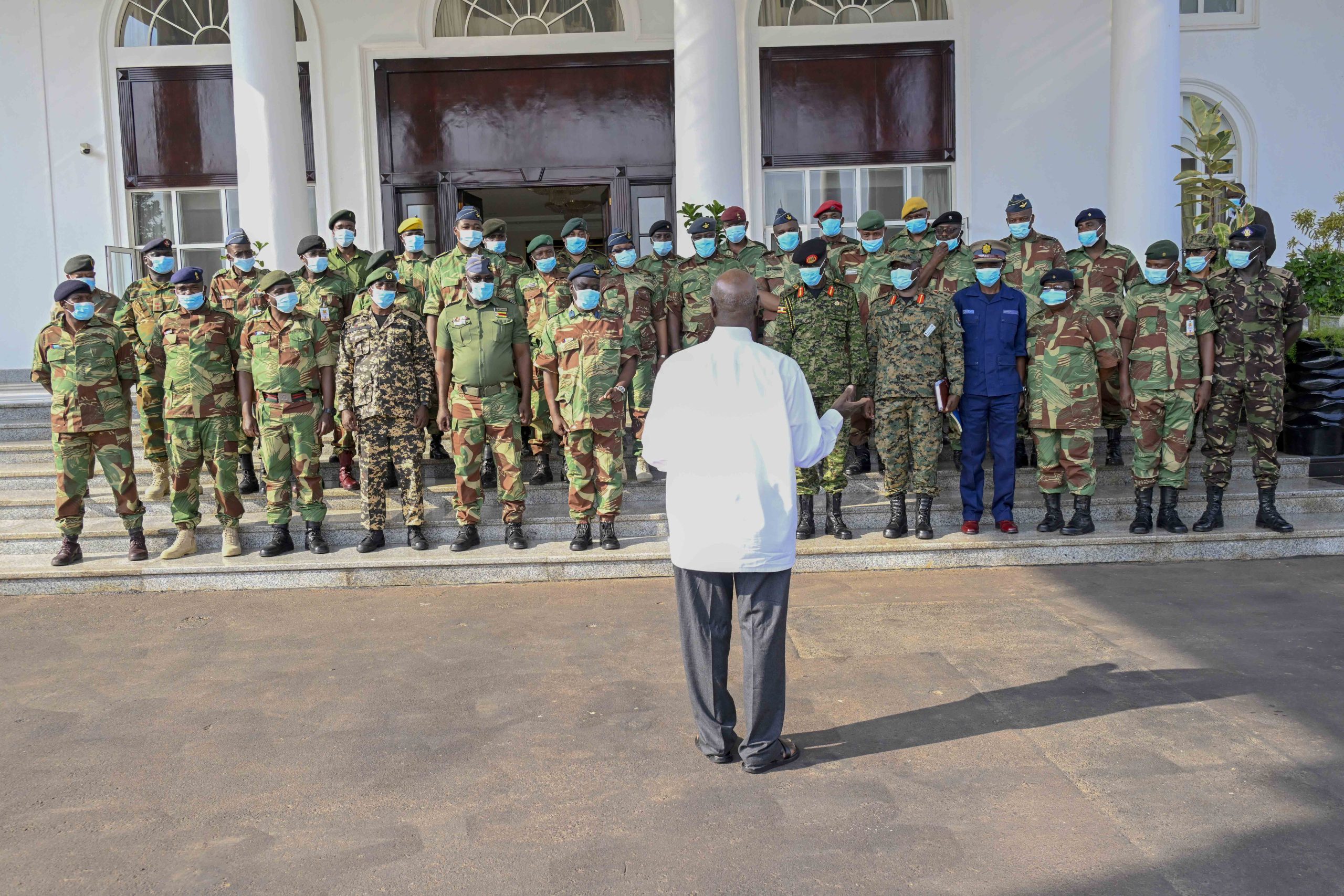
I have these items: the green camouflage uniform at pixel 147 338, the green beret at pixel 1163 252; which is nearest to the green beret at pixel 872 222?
the green beret at pixel 1163 252

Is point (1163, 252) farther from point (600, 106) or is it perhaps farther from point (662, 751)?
point (600, 106)

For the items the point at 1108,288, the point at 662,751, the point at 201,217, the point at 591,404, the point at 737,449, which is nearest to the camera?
the point at 737,449

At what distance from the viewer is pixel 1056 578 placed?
263 inches

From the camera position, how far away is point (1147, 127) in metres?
10.3

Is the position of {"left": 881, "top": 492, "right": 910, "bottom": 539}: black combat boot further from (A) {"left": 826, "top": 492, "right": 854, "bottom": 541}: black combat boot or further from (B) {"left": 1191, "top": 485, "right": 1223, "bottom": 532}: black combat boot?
(B) {"left": 1191, "top": 485, "right": 1223, "bottom": 532}: black combat boot

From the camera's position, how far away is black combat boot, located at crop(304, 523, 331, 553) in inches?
287

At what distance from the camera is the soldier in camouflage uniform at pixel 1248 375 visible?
7305mm

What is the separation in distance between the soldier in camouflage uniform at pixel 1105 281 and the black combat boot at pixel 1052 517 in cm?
111

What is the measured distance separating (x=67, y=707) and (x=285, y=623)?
147 cm

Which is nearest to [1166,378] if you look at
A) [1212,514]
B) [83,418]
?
[1212,514]

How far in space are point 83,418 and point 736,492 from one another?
5.55 meters

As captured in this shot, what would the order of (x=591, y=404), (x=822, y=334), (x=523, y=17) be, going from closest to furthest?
1. (x=591, y=404)
2. (x=822, y=334)
3. (x=523, y=17)

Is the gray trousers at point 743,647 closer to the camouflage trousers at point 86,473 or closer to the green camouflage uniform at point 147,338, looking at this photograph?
the camouflage trousers at point 86,473

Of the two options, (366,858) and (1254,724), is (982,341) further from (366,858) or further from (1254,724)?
(366,858)
